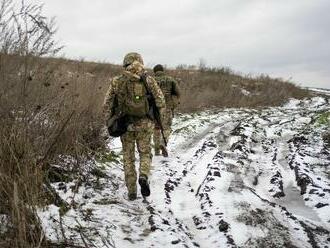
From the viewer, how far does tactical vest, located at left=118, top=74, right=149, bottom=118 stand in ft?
21.0

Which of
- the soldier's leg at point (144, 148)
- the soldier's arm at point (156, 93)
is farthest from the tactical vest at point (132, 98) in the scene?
the soldier's leg at point (144, 148)

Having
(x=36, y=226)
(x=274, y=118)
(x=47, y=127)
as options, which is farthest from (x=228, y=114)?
(x=36, y=226)

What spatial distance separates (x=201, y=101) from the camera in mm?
20094

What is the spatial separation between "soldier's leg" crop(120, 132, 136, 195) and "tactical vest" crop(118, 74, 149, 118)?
1.01ft

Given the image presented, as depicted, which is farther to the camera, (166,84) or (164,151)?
(166,84)

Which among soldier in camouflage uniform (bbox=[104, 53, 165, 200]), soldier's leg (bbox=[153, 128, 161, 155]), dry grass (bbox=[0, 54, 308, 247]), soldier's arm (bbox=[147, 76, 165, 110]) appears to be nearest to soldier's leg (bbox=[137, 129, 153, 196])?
soldier in camouflage uniform (bbox=[104, 53, 165, 200])

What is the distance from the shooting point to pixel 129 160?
6.53 metres

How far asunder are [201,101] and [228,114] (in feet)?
8.95

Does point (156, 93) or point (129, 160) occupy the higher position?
point (156, 93)

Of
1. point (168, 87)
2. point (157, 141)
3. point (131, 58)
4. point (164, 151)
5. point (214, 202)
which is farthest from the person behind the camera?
point (168, 87)

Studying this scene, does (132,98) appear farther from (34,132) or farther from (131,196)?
(34,132)

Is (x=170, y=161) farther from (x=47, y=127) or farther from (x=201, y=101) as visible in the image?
(x=201, y=101)

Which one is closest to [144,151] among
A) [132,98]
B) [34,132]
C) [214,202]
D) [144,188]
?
[144,188]

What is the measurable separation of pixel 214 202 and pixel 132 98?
1641 millimetres
